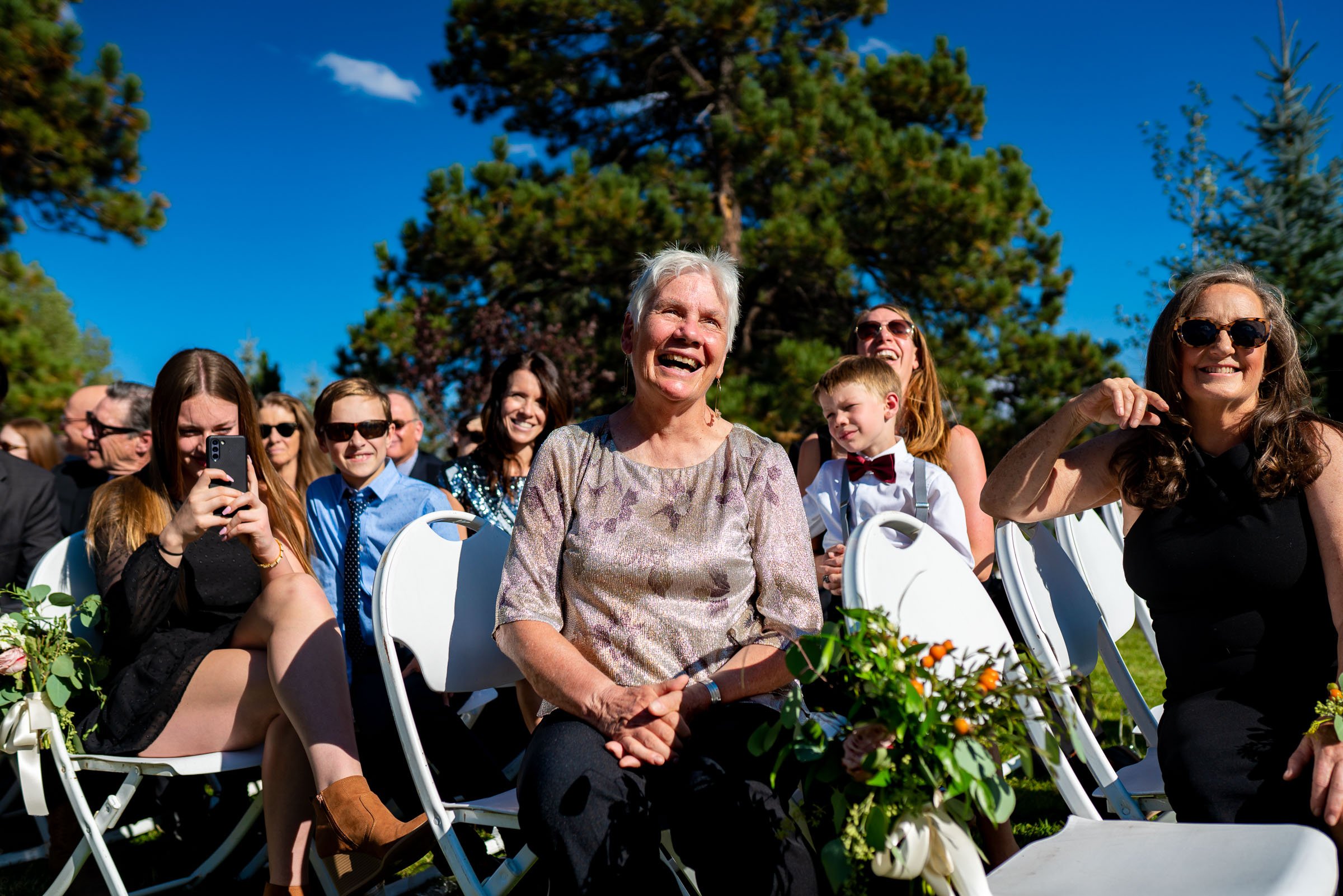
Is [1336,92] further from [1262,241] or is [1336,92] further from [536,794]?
[536,794]

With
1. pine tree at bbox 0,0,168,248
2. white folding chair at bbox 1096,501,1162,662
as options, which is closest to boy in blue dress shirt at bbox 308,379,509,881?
white folding chair at bbox 1096,501,1162,662

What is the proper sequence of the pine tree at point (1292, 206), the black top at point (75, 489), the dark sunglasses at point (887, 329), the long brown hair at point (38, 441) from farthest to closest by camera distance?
the pine tree at point (1292, 206) → the long brown hair at point (38, 441) → the black top at point (75, 489) → the dark sunglasses at point (887, 329)

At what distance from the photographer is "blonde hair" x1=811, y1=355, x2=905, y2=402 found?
3447 mm

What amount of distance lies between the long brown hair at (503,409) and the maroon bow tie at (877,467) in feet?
4.88

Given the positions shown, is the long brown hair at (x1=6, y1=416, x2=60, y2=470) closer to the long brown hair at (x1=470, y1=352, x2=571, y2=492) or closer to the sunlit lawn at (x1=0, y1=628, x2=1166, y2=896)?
the sunlit lawn at (x1=0, y1=628, x2=1166, y2=896)

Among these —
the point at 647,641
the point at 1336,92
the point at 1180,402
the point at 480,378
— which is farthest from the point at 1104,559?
the point at 480,378

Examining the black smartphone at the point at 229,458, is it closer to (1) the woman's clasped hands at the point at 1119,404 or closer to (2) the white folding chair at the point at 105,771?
(2) the white folding chair at the point at 105,771

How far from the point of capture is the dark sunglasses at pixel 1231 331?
7.54 feet

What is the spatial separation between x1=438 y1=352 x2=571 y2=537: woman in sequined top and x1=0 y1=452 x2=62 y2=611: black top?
1.53 m

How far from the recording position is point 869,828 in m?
1.51

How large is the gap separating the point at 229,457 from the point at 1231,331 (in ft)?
8.82

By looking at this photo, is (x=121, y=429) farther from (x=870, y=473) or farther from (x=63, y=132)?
(x=63, y=132)

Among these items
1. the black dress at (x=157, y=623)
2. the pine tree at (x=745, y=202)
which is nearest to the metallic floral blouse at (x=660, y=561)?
the black dress at (x=157, y=623)

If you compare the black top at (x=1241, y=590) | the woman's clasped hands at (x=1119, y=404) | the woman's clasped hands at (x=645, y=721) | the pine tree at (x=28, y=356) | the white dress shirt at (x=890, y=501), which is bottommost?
the woman's clasped hands at (x=645, y=721)
